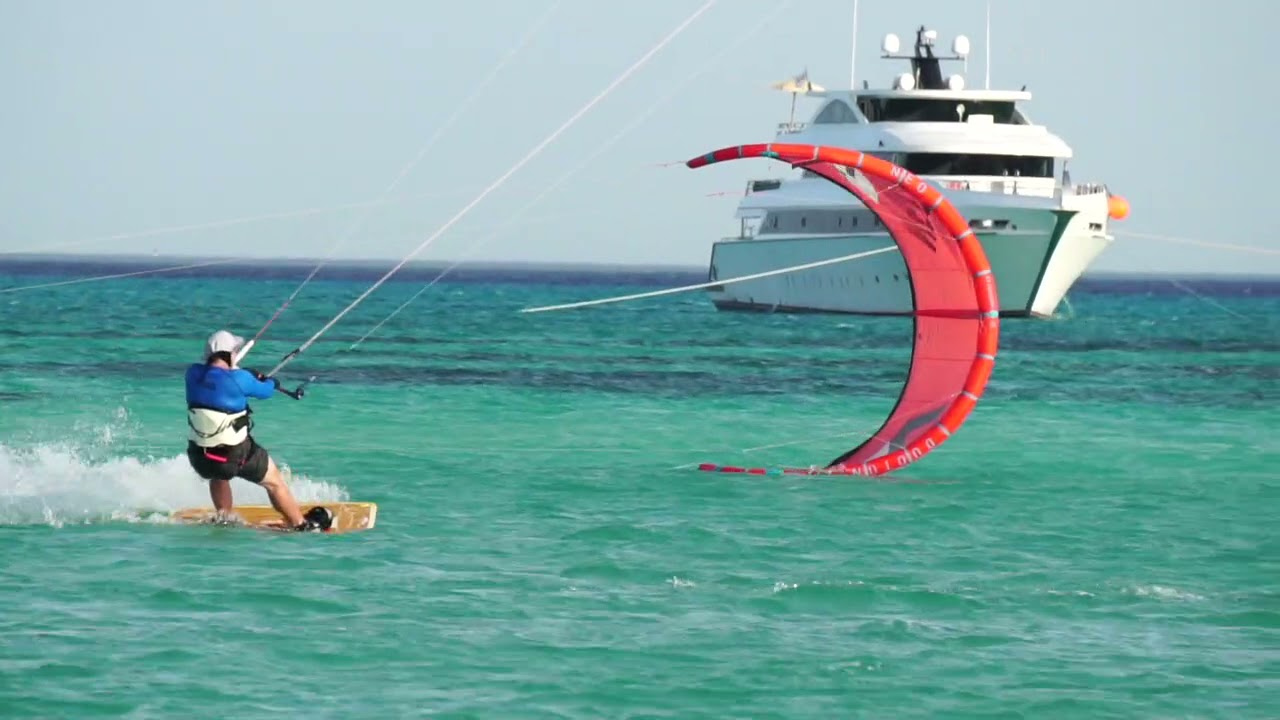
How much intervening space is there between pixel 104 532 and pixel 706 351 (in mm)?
37295

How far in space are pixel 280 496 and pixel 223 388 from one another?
1.17 m

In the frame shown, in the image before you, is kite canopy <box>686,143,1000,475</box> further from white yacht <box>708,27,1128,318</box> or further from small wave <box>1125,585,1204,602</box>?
white yacht <box>708,27,1128,318</box>

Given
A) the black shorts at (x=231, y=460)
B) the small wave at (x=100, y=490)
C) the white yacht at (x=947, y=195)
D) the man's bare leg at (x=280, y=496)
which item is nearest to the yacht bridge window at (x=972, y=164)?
the white yacht at (x=947, y=195)

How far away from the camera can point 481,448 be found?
24.4m

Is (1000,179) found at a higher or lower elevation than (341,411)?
higher

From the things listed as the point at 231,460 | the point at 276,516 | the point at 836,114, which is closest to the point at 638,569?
the point at 231,460

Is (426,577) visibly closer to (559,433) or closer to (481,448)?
(481,448)

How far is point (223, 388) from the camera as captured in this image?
48.8 ft

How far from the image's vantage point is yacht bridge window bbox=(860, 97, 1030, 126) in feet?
205

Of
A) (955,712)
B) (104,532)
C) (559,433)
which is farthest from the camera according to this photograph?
(559,433)

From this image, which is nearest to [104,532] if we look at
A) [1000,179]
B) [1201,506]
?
[1201,506]

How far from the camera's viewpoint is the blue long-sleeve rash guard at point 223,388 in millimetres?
14844

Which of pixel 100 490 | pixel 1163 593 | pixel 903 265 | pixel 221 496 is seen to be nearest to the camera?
pixel 1163 593

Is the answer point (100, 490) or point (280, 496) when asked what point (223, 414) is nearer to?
point (280, 496)
